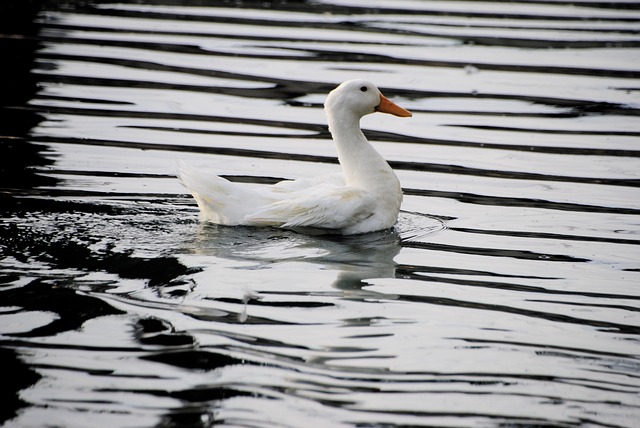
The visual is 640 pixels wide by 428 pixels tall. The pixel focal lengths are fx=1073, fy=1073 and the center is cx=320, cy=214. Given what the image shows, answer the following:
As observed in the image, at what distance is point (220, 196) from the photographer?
7742mm

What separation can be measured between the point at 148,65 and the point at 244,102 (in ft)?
6.08

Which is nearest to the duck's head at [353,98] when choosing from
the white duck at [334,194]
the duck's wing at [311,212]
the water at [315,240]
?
the white duck at [334,194]

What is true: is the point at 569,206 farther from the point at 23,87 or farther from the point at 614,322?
the point at 23,87

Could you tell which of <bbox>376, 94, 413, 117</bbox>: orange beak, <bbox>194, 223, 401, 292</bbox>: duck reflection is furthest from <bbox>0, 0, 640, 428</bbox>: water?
<bbox>376, 94, 413, 117</bbox>: orange beak

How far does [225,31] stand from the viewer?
1455 centimetres

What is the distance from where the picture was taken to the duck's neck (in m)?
8.12

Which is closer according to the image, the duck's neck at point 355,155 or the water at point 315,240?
the water at point 315,240

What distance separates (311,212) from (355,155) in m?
0.75

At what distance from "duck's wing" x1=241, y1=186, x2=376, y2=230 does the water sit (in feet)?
0.40

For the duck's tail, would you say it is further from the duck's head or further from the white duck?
the duck's head

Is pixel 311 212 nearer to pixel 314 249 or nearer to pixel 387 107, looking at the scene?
pixel 314 249

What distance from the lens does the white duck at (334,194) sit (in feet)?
25.3

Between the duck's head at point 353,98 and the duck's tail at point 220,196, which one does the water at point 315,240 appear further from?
the duck's head at point 353,98

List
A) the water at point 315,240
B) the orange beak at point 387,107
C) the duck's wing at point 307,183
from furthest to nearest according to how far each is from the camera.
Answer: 1. the orange beak at point 387,107
2. the duck's wing at point 307,183
3. the water at point 315,240
